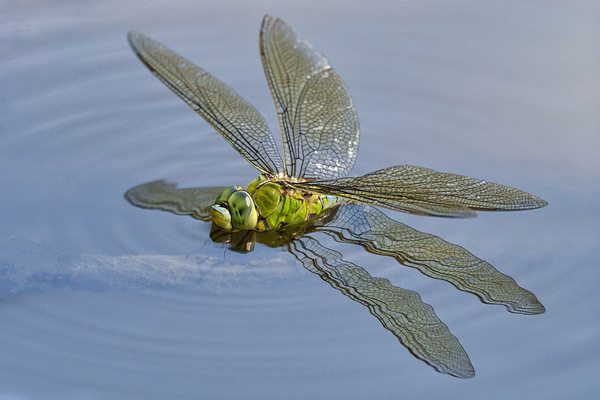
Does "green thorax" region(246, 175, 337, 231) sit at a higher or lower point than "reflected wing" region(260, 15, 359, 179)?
→ lower

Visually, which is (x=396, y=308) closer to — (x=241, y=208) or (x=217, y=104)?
(x=241, y=208)

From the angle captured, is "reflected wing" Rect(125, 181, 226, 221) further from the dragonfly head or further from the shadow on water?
the dragonfly head

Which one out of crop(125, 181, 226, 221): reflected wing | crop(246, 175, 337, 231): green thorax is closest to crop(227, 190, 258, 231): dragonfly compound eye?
crop(246, 175, 337, 231): green thorax

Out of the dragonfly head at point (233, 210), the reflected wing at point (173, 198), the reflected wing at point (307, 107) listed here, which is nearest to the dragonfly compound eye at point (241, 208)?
the dragonfly head at point (233, 210)

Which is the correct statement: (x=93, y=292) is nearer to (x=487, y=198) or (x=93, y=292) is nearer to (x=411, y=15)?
(x=487, y=198)

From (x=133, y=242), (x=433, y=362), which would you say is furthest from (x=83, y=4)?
(x=433, y=362)
